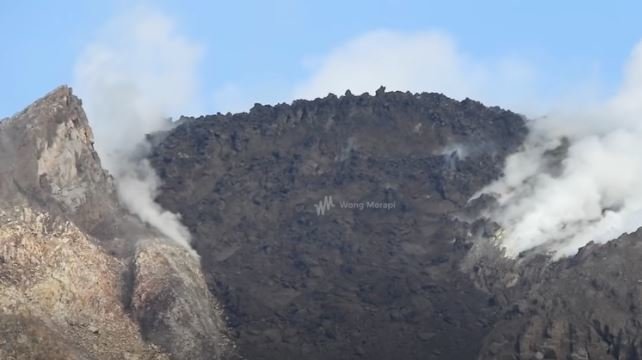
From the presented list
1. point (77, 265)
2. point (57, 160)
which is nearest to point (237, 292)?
point (77, 265)

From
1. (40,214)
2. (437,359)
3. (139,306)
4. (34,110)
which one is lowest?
(437,359)

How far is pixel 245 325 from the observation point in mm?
177250

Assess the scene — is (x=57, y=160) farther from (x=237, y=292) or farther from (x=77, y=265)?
(x=237, y=292)

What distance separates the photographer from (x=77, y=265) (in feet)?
550

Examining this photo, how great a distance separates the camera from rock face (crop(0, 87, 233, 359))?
15475 centimetres

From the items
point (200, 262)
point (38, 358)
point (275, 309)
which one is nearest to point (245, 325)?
point (275, 309)

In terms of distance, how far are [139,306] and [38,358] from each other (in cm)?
2568

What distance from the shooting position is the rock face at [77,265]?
155 meters

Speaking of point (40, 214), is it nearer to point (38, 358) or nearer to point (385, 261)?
point (38, 358)

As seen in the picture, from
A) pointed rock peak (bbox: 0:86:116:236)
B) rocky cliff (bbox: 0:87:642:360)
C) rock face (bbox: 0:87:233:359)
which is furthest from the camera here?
pointed rock peak (bbox: 0:86:116:236)

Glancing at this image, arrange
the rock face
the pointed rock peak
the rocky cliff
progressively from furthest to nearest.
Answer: the pointed rock peak < the rocky cliff < the rock face

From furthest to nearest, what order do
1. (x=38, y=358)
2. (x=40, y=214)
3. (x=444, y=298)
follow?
1. (x=444, y=298)
2. (x=40, y=214)
3. (x=38, y=358)

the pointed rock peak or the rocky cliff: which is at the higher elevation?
the pointed rock peak

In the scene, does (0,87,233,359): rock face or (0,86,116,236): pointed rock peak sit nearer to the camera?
(0,87,233,359): rock face
